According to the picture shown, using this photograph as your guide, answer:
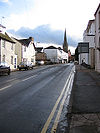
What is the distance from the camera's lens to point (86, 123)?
481cm

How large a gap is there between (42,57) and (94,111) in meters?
75.7

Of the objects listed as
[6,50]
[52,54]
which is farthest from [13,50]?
[52,54]

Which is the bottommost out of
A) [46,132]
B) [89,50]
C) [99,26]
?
[46,132]

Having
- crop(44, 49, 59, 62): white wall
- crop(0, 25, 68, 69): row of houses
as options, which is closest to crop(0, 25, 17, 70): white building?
crop(0, 25, 68, 69): row of houses

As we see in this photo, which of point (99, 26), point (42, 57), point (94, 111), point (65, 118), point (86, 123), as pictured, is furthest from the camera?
point (42, 57)

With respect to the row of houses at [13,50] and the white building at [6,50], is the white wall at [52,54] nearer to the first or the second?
the row of houses at [13,50]

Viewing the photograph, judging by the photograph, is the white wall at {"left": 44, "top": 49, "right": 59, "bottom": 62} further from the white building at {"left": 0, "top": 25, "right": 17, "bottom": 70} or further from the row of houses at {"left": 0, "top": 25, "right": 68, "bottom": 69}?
the white building at {"left": 0, "top": 25, "right": 17, "bottom": 70}

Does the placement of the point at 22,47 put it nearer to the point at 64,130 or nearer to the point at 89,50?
the point at 89,50

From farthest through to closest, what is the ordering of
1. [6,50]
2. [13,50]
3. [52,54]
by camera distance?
[52,54] → [13,50] → [6,50]

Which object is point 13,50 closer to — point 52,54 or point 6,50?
point 6,50

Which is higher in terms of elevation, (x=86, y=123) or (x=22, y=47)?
(x=22, y=47)

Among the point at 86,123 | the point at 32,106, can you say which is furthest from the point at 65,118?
the point at 32,106

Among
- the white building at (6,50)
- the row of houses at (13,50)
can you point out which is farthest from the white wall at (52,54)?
the white building at (6,50)

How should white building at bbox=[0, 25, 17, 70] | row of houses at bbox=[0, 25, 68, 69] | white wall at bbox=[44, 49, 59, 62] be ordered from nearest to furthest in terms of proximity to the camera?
white building at bbox=[0, 25, 17, 70] → row of houses at bbox=[0, 25, 68, 69] → white wall at bbox=[44, 49, 59, 62]
